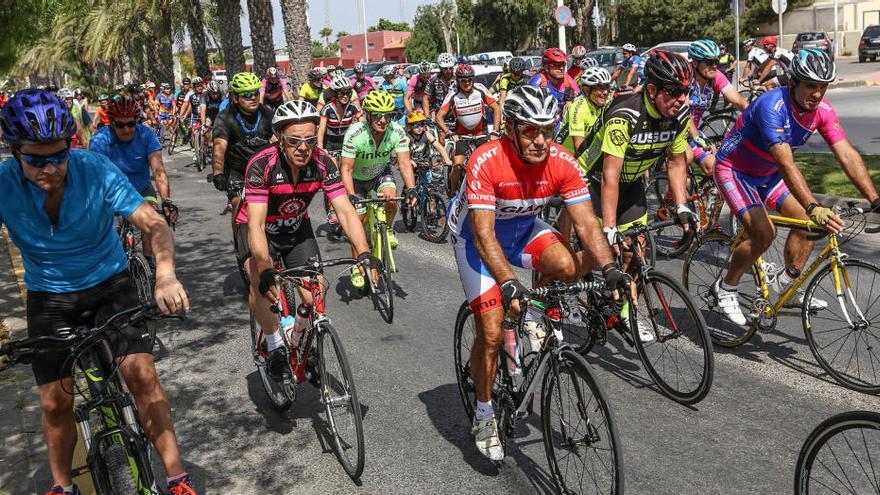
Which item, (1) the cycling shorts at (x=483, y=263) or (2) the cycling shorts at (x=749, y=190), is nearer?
(1) the cycling shorts at (x=483, y=263)

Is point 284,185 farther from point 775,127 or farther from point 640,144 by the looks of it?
point 775,127

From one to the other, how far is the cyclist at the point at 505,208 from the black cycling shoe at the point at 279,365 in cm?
150

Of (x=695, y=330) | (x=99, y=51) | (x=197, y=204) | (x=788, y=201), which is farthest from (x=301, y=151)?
(x=99, y=51)

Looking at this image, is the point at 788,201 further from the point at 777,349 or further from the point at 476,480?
the point at 476,480

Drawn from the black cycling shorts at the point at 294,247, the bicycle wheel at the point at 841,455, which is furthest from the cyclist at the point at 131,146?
the bicycle wheel at the point at 841,455

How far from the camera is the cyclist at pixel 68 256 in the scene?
395cm

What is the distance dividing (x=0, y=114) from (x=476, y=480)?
3158mm

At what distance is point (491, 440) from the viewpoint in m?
4.73

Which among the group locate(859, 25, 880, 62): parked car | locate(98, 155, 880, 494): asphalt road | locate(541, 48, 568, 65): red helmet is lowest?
locate(98, 155, 880, 494): asphalt road

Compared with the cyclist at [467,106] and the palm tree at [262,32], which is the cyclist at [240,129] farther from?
the palm tree at [262,32]

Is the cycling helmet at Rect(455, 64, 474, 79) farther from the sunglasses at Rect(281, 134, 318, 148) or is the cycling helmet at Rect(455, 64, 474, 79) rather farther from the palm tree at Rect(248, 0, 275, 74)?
the palm tree at Rect(248, 0, 275, 74)

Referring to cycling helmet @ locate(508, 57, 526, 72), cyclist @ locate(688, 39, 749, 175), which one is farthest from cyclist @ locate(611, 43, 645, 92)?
cyclist @ locate(688, 39, 749, 175)

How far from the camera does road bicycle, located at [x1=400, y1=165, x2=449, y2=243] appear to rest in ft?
38.3

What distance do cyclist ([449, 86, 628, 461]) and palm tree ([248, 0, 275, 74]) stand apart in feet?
69.5
